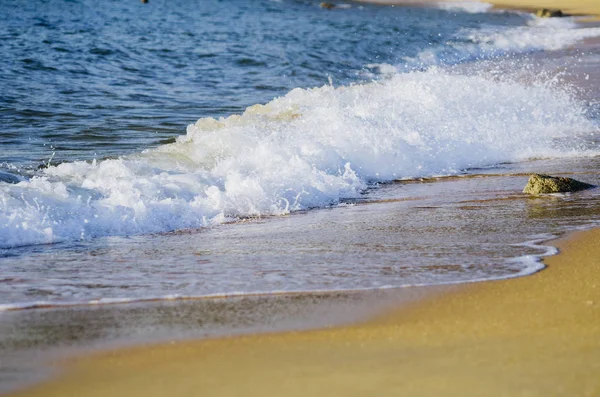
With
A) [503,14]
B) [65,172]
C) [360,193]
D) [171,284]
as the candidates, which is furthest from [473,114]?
[503,14]

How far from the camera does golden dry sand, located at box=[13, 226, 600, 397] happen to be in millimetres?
3225

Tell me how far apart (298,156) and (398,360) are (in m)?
5.10

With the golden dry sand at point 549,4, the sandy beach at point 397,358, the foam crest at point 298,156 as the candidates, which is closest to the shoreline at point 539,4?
the golden dry sand at point 549,4

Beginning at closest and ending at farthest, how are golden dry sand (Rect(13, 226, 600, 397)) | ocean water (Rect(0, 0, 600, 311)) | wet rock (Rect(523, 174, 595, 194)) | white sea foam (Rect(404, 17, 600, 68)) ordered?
golden dry sand (Rect(13, 226, 600, 397)) → ocean water (Rect(0, 0, 600, 311)) → wet rock (Rect(523, 174, 595, 194)) → white sea foam (Rect(404, 17, 600, 68))

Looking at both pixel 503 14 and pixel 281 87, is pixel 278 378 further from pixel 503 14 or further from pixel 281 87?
pixel 503 14

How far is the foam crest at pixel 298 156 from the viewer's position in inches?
258

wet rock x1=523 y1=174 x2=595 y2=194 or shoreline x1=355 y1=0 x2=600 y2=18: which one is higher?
shoreline x1=355 y1=0 x2=600 y2=18

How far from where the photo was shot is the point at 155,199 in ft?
22.7

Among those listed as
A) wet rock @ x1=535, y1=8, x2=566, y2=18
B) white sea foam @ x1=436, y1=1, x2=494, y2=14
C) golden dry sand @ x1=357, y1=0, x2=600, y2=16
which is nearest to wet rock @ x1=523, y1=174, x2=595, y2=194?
wet rock @ x1=535, y1=8, x2=566, y2=18

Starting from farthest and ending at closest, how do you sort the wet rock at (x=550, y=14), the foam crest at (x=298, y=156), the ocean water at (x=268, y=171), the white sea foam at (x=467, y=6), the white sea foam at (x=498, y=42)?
the white sea foam at (x=467, y=6) < the wet rock at (x=550, y=14) < the white sea foam at (x=498, y=42) < the foam crest at (x=298, y=156) < the ocean water at (x=268, y=171)

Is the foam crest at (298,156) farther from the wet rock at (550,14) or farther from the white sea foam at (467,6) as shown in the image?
the white sea foam at (467,6)

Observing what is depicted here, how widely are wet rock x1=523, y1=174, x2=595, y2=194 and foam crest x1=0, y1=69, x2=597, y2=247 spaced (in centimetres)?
158

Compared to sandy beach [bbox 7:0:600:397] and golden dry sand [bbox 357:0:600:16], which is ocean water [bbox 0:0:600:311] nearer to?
sandy beach [bbox 7:0:600:397]

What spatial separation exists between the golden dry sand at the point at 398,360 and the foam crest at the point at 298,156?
2.74 metres
